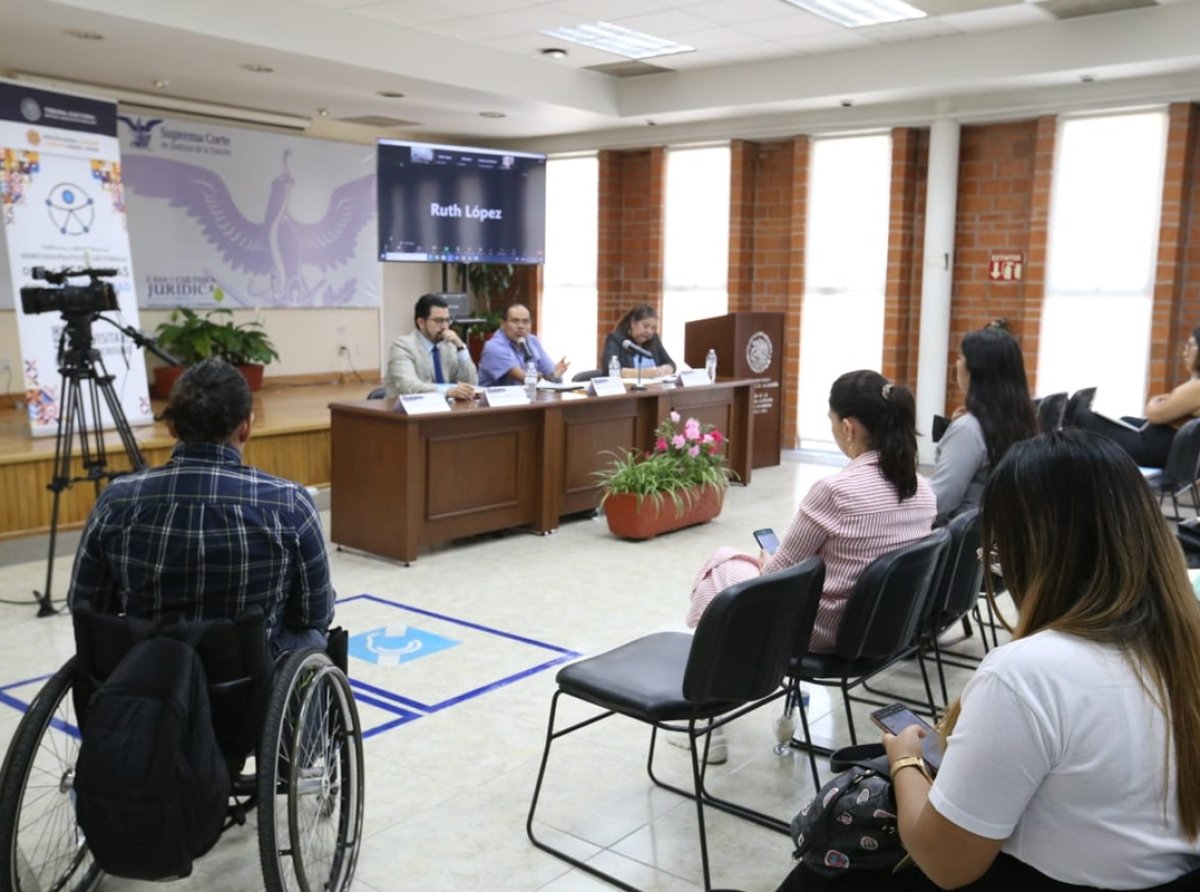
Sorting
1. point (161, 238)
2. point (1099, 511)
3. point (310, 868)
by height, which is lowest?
point (310, 868)

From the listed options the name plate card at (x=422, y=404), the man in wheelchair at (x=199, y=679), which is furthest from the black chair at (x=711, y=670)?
the name plate card at (x=422, y=404)

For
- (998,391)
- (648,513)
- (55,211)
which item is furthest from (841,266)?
(55,211)

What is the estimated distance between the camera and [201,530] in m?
2.04

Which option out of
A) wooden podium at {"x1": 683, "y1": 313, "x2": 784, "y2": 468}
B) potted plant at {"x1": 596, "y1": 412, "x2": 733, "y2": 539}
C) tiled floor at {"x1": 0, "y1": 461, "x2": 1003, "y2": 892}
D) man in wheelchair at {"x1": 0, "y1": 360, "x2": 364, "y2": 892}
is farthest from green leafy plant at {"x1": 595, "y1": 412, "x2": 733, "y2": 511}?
man in wheelchair at {"x1": 0, "y1": 360, "x2": 364, "y2": 892}

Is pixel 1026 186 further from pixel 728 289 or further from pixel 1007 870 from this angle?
pixel 1007 870

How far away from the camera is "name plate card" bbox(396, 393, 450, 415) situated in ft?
16.6

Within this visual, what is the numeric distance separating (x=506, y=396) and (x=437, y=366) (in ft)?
2.31

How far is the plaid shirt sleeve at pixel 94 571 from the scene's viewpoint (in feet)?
6.80

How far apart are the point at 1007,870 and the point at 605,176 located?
878 cm

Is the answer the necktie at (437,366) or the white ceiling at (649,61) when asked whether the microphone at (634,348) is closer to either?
the necktie at (437,366)

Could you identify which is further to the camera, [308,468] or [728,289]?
[728,289]

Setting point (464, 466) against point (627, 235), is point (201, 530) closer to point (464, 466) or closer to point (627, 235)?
point (464, 466)

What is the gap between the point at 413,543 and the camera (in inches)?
204

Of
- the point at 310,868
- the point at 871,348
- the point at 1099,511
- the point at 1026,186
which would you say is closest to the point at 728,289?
the point at 871,348
